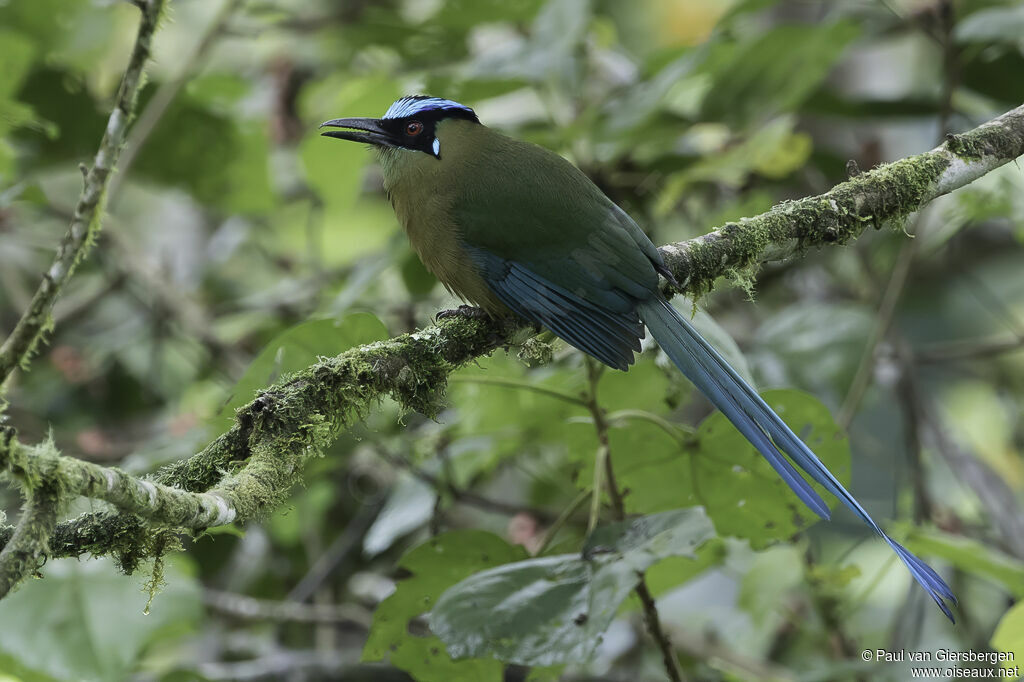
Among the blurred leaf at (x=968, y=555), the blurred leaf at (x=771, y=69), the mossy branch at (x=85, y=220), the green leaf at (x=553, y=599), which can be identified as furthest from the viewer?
the blurred leaf at (x=771, y=69)

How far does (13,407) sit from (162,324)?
23.8 inches

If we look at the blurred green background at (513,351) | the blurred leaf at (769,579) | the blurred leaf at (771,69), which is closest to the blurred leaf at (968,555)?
the blurred green background at (513,351)

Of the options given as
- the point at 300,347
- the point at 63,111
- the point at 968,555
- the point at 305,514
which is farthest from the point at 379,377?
the point at 63,111

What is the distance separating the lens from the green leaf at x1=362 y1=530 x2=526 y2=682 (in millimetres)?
1963

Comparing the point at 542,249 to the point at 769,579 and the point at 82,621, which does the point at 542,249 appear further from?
the point at 82,621

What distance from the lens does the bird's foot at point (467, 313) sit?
6.83ft

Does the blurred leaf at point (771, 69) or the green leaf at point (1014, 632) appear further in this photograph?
the blurred leaf at point (771, 69)

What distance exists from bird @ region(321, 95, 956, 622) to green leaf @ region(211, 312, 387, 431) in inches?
13.3

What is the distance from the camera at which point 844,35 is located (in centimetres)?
294

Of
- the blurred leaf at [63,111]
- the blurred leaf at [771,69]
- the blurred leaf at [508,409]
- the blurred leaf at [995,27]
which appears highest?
the blurred leaf at [63,111]

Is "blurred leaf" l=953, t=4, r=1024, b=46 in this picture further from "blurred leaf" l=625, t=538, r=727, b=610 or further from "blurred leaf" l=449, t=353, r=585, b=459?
"blurred leaf" l=625, t=538, r=727, b=610

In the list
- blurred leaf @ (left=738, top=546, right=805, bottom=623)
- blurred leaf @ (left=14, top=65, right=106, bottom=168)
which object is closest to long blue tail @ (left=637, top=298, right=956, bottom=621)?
blurred leaf @ (left=738, top=546, right=805, bottom=623)

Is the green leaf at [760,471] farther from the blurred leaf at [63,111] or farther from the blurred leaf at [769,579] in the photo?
the blurred leaf at [63,111]

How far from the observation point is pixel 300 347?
2.00 meters
